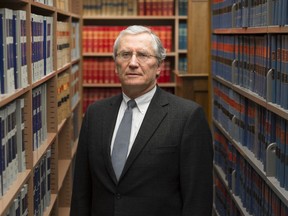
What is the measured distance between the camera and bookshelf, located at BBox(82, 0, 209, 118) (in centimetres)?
808

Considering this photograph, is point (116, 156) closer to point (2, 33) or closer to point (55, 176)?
point (2, 33)

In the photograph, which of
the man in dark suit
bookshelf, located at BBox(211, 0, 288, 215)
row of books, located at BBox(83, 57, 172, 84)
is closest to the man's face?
the man in dark suit

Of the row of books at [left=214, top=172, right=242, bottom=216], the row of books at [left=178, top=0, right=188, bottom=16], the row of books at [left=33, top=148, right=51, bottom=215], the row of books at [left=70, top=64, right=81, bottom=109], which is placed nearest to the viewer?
the row of books at [left=33, top=148, right=51, bottom=215]

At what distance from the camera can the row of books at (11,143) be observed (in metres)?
2.63

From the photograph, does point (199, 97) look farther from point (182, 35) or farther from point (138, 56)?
point (138, 56)

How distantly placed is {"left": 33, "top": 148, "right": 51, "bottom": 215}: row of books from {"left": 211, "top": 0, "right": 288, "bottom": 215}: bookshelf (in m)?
1.23

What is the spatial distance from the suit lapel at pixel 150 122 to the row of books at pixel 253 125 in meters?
0.62

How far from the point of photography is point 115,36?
821 centimetres

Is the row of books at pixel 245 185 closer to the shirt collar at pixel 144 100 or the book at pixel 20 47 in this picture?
the shirt collar at pixel 144 100

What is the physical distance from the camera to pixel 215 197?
558cm

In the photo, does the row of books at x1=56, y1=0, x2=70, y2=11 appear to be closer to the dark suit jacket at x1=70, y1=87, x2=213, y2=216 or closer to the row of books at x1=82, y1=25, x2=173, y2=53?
the dark suit jacket at x1=70, y1=87, x2=213, y2=216

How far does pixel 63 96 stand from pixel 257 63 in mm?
1796

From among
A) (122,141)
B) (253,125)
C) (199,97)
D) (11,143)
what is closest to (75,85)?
(199,97)

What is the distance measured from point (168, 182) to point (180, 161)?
106 millimetres
